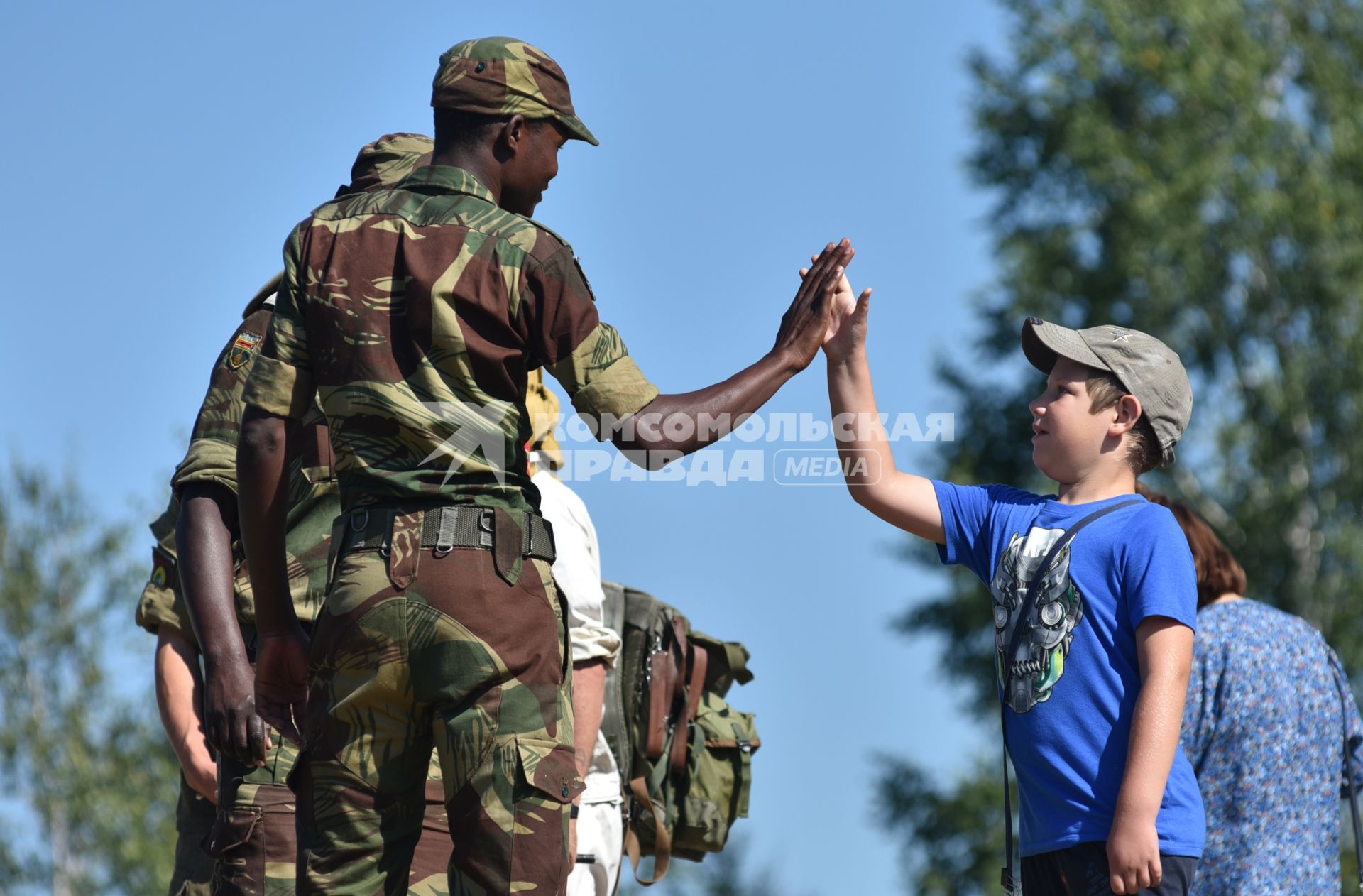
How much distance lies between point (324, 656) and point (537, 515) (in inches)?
20.1

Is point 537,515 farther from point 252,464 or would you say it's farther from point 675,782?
point 675,782

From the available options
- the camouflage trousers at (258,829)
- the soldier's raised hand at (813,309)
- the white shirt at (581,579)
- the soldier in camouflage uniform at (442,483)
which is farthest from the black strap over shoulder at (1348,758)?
the camouflage trousers at (258,829)

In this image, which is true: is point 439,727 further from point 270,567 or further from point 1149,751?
point 1149,751

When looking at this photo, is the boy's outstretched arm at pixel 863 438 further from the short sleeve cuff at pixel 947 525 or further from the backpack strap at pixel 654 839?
the backpack strap at pixel 654 839

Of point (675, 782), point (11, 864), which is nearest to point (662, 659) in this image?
point (675, 782)

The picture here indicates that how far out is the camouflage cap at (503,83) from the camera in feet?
12.5

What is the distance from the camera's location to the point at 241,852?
14.4 ft

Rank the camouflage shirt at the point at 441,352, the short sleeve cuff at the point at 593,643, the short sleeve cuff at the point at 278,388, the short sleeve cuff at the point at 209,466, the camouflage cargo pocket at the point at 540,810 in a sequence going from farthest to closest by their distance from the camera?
1. the short sleeve cuff at the point at 593,643
2. the short sleeve cuff at the point at 209,466
3. the short sleeve cuff at the point at 278,388
4. the camouflage shirt at the point at 441,352
5. the camouflage cargo pocket at the point at 540,810

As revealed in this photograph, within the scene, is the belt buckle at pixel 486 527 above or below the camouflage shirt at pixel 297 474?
below

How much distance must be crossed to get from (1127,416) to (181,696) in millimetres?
2646

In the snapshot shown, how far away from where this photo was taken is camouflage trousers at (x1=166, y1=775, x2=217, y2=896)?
4.85 m

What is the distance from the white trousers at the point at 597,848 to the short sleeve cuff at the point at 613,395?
222 cm

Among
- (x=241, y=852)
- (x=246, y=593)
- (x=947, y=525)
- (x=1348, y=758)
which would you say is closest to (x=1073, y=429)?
(x=947, y=525)

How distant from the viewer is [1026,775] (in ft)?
13.6
